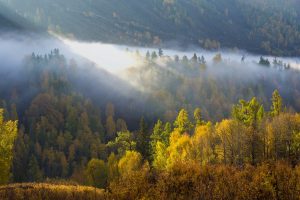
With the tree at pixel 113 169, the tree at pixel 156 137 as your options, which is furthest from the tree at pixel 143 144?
the tree at pixel 113 169

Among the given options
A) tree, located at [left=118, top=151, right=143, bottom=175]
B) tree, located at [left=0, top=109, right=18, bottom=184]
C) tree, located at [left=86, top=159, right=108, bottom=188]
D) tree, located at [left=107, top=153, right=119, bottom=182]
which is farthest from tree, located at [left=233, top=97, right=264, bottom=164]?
tree, located at [left=0, top=109, right=18, bottom=184]

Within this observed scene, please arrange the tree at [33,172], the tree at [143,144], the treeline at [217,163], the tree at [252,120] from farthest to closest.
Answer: the tree at [33,172] < the tree at [143,144] < the tree at [252,120] < the treeline at [217,163]

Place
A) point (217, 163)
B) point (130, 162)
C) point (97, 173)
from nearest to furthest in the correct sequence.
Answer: point (217, 163) < point (130, 162) < point (97, 173)

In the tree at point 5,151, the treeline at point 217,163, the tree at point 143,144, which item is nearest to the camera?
the treeline at point 217,163

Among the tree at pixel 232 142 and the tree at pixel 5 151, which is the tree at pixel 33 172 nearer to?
the tree at pixel 232 142

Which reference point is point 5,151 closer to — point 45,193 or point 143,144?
point 45,193

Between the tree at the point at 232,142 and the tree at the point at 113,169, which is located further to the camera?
the tree at the point at 113,169

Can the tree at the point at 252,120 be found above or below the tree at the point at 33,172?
above

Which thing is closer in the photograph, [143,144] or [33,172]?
[143,144]

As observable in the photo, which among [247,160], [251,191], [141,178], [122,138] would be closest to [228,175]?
[251,191]

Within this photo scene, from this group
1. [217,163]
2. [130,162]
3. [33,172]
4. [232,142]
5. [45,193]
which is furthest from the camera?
[33,172]

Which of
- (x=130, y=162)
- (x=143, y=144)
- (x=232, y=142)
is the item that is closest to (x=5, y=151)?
(x=130, y=162)

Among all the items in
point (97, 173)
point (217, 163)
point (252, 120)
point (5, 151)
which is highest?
point (252, 120)

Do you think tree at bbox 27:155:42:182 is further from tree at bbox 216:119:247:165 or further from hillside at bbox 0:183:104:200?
hillside at bbox 0:183:104:200
